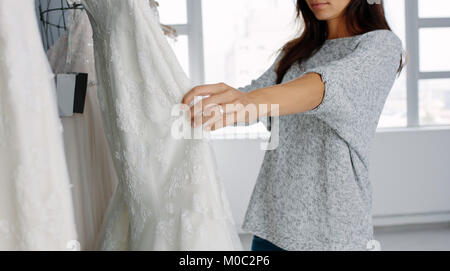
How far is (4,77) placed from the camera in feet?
1.35

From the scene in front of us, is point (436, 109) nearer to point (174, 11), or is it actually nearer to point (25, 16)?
point (174, 11)

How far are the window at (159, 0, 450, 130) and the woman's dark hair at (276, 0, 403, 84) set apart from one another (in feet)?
5.57

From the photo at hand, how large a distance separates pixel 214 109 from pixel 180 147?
0.11 meters

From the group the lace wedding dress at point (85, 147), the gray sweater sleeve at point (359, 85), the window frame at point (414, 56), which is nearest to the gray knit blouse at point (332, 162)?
the gray sweater sleeve at point (359, 85)

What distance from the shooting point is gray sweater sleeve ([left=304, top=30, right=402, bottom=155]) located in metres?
0.62

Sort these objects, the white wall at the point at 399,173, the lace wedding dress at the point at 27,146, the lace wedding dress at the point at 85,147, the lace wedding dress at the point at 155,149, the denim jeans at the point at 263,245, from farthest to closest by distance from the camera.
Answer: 1. the white wall at the point at 399,173
2. the denim jeans at the point at 263,245
3. the lace wedding dress at the point at 85,147
4. the lace wedding dress at the point at 155,149
5. the lace wedding dress at the point at 27,146

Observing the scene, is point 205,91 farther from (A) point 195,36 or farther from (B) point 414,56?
(B) point 414,56

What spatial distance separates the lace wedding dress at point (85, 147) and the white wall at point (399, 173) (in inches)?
66.5

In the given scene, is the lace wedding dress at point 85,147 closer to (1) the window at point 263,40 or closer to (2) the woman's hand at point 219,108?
(2) the woman's hand at point 219,108

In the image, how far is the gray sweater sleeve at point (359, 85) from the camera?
62 centimetres

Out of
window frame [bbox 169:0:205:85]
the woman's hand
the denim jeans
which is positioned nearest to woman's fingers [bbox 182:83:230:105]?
the woman's hand

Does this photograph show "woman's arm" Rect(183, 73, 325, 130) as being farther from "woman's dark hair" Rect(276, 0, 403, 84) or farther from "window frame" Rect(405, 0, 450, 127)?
"window frame" Rect(405, 0, 450, 127)
